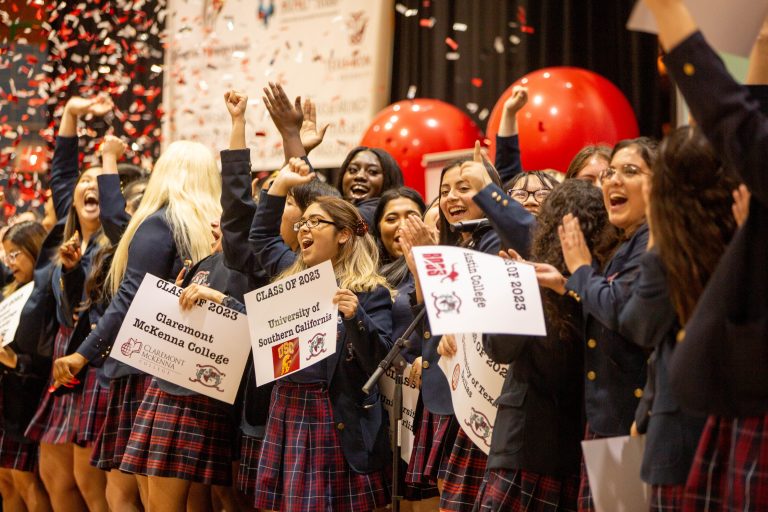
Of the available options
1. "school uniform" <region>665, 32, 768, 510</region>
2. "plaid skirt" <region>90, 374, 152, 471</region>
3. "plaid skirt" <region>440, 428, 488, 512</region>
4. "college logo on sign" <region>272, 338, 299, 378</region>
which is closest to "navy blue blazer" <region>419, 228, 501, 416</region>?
"plaid skirt" <region>440, 428, 488, 512</region>

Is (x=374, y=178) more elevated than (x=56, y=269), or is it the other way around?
(x=374, y=178)

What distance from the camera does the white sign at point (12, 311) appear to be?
180 inches

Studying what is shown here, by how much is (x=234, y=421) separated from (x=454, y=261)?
1.70 meters

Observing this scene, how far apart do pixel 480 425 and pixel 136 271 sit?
177 centimetres

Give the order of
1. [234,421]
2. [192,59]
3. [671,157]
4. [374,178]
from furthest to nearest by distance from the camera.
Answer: [192,59] < [374,178] < [234,421] < [671,157]

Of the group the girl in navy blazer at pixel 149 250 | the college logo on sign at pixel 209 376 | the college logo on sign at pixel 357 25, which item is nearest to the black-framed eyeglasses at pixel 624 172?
the college logo on sign at pixel 209 376

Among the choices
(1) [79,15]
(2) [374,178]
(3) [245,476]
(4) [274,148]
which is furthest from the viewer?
(1) [79,15]

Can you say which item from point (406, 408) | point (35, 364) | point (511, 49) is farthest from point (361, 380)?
point (511, 49)

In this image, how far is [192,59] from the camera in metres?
7.91

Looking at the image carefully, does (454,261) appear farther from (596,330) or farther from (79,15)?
(79,15)

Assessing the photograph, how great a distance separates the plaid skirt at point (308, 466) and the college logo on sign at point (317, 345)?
0.19m

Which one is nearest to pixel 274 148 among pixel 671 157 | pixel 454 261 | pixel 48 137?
pixel 48 137

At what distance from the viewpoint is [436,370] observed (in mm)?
3133

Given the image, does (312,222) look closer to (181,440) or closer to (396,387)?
(396,387)
